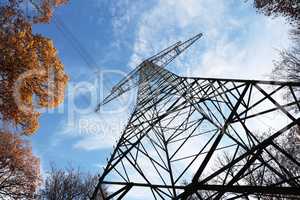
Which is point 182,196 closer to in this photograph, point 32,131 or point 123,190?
point 123,190

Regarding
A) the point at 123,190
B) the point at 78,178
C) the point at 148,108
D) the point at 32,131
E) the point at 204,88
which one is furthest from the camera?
the point at 78,178

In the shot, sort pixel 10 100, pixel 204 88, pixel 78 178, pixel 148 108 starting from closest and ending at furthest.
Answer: pixel 204 88 → pixel 148 108 → pixel 10 100 → pixel 78 178

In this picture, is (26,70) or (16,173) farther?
(16,173)

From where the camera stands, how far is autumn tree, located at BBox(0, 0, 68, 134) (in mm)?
8289

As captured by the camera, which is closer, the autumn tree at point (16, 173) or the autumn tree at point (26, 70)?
the autumn tree at point (26, 70)

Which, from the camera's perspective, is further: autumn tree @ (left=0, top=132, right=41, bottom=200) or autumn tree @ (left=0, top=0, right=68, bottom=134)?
autumn tree @ (left=0, top=132, right=41, bottom=200)

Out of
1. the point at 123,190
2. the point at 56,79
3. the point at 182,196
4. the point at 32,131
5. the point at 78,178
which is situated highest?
the point at 78,178

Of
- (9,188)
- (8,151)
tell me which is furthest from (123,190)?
(9,188)

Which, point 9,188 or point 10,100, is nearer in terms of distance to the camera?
point 10,100

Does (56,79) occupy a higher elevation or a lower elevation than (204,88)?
higher

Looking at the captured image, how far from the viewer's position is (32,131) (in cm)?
982

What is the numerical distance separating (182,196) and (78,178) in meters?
26.4

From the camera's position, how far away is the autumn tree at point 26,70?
8.29 metres

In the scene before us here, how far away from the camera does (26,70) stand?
8.59 metres
